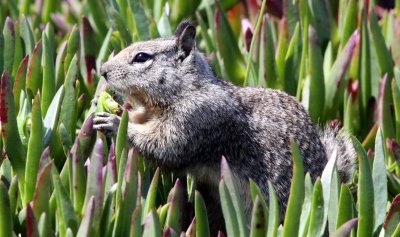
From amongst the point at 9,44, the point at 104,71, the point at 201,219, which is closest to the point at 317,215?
the point at 201,219

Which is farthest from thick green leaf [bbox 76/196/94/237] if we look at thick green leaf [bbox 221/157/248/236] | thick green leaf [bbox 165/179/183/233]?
thick green leaf [bbox 221/157/248/236]

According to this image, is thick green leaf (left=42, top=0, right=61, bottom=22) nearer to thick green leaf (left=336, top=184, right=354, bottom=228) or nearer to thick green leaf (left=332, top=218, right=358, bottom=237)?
thick green leaf (left=336, top=184, right=354, bottom=228)

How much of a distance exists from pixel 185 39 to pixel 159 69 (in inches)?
7.7

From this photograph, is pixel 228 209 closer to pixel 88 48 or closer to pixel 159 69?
pixel 159 69

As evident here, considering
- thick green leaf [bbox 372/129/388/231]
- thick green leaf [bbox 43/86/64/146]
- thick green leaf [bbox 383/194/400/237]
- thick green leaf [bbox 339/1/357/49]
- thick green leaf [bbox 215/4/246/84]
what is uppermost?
thick green leaf [bbox 339/1/357/49]

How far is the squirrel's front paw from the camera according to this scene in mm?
3235

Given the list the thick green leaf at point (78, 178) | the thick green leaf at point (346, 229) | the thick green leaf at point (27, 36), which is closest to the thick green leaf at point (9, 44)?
the thick green leaf at point (27, 36)

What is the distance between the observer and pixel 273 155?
341 cm

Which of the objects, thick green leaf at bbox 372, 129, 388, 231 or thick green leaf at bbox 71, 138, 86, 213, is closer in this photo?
thick green leaf at bbox 71, 138, 86, 213

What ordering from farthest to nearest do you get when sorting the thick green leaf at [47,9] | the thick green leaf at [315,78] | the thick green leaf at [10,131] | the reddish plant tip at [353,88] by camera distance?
the thick green leaf at [47,9]
the reddish plant tip at [353,88]
the thick green leaf at [315,78]
the thick green leaf at [10,131]

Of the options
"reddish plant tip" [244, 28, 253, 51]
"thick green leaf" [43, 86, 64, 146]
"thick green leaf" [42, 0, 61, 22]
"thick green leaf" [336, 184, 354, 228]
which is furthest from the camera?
"thick green leaf" [42, 0, 61, 22]

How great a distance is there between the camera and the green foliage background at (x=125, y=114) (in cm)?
262

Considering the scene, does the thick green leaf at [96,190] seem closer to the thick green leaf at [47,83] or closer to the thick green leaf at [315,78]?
the thick green leaf at [47,83]

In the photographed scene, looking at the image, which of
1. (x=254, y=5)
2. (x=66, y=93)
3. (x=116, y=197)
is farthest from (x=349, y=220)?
(x=254, y=5)
